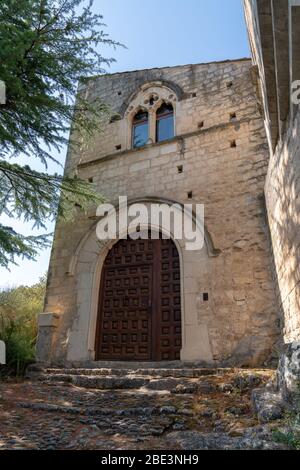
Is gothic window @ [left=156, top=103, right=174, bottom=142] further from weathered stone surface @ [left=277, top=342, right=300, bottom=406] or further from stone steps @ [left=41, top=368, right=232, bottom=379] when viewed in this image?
weathered stone surface @ [left=277, top=342, right=300, bottom=406]

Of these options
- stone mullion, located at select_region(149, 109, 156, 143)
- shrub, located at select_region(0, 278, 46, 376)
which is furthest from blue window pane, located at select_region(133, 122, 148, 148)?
shrub, located at select_region(0, 278, 46, 376)

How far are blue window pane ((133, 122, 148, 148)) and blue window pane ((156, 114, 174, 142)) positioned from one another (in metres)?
0.29

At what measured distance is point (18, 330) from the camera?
20.7 ft

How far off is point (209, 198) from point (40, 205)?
10.0ft

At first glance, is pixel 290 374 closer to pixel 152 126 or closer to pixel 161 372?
pixel 161 372

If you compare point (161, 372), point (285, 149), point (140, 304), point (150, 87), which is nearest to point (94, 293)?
point (140, 304)

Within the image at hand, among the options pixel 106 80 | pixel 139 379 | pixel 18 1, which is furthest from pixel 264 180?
pixel 106 80

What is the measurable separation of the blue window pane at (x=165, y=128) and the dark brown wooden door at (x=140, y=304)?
8.59 ft

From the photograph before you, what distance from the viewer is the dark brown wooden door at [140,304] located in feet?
18.4

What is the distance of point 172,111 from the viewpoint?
770 cm

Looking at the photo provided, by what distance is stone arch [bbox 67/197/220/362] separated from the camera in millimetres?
5211
